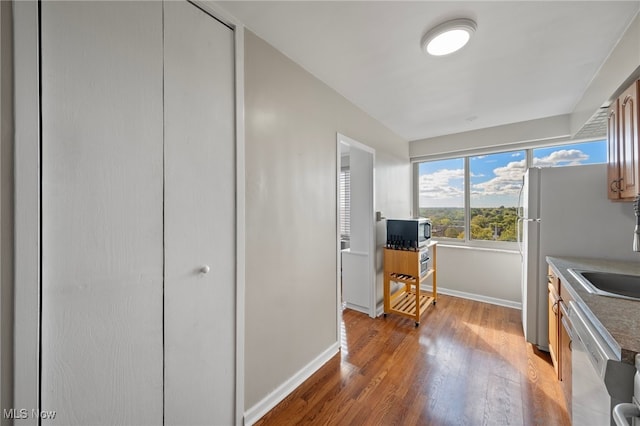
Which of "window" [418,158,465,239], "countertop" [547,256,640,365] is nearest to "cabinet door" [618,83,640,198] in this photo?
"countertop" [547,256,640,365]

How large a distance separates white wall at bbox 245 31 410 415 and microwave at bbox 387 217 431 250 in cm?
111

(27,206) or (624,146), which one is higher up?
(624,146)

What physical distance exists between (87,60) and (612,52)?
314 cm

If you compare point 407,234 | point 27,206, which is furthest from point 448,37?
point 27,206

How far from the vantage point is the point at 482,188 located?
12.0 ft

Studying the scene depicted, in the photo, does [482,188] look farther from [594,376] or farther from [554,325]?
[594,376]

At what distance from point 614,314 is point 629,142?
46.4 inches

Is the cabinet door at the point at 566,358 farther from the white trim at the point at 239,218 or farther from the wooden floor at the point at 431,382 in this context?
the white trim at the point at 239,218

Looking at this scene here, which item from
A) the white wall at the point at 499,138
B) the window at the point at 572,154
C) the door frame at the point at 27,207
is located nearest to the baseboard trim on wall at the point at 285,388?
the door frame at the point at 27,207

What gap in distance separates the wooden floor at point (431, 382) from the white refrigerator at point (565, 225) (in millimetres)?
475

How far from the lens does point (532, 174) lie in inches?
93.0

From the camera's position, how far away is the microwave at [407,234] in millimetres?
3012

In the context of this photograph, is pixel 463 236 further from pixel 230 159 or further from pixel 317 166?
pixel 230 159

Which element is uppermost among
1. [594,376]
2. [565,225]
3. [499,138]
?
[499,138]
